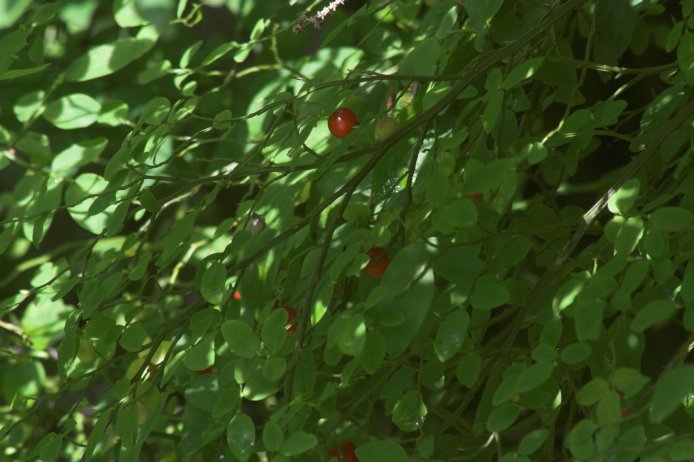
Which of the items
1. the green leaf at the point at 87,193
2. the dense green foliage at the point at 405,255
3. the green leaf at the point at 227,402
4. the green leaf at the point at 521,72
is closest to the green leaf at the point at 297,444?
the dense green foliage at the point at 405,255

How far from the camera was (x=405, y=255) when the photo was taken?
0.79 meters

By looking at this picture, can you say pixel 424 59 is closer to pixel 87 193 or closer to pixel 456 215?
pixel 456 215

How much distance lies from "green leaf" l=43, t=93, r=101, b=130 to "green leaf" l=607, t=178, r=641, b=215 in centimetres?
75

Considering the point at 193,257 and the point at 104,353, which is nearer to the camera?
the point at 104,353

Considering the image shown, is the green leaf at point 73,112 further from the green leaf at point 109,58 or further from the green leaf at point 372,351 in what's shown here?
the green leaf at point 372,351

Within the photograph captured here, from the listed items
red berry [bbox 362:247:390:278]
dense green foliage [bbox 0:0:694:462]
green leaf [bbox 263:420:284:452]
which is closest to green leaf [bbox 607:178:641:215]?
dense green foliage [bbox 0:0:694:462]

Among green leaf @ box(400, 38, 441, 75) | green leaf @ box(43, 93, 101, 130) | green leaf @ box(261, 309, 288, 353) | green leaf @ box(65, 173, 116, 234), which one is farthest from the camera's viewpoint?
green leaf @ box(43, 93, 101, 130)

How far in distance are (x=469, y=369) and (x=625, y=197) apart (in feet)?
0.63

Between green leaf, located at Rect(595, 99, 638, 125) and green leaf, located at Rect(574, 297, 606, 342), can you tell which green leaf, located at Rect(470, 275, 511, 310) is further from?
green leaf, located at Rect(595, 99, 638, 125)

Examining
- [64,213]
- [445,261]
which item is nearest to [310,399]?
[445,261]

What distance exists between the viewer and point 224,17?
2.09 m

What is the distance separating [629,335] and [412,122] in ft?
0.87

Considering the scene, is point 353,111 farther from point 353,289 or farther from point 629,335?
point 629,335

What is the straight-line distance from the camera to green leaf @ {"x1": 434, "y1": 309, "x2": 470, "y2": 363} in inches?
31.5
